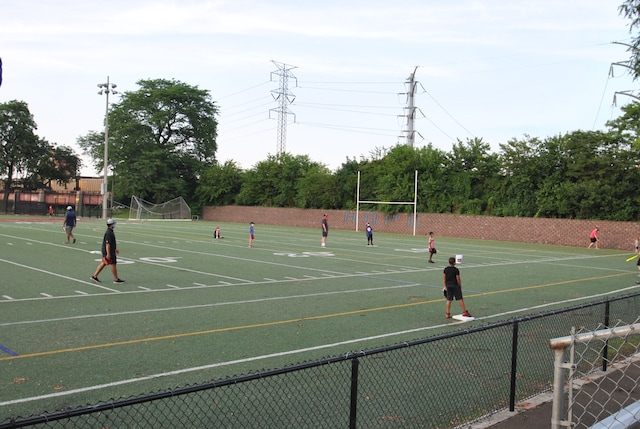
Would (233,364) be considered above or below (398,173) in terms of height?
below

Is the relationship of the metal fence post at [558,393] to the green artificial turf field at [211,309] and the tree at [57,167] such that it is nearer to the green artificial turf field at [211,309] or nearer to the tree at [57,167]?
the green artificial turf field at [211,309]

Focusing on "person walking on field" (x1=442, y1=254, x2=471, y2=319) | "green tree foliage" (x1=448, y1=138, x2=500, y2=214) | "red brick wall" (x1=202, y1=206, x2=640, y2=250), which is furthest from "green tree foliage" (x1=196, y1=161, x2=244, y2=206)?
"person walking on field" (x1=442, y1=254, x2=471, y2=319)

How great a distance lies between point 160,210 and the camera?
74.6 meters

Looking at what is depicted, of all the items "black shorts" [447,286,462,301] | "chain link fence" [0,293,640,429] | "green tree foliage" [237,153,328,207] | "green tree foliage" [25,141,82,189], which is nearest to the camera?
"chain link fence" [0,293,640,429]

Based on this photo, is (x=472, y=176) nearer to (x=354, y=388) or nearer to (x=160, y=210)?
(x=160, y=210)

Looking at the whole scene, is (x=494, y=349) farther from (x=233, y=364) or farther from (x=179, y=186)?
(x=179, y=186)

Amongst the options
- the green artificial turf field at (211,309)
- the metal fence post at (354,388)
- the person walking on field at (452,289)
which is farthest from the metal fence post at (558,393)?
the person walking on field at (452,289)

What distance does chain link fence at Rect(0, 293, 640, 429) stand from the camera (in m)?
5.85

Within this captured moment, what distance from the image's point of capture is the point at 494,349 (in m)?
9.16

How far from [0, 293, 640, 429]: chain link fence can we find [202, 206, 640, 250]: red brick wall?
36073 millimetres

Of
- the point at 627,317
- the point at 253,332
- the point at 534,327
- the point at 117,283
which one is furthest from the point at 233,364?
the point at 117,283

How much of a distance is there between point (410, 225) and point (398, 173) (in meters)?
5.44

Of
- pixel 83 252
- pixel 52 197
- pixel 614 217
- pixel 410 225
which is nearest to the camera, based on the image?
pixel 83 252

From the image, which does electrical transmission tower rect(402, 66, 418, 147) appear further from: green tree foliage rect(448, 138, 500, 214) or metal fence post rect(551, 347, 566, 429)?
metal fence post rect(551, 347, 566, 429)
